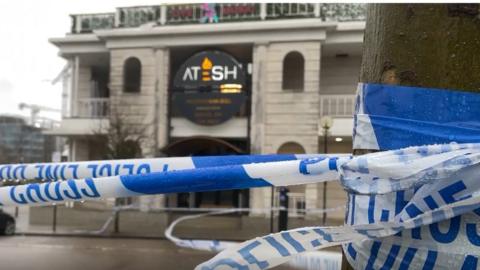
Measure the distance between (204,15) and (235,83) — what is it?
3.62m

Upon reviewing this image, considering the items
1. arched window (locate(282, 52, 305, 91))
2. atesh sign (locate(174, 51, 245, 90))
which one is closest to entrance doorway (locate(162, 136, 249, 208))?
atesh sign (locate(174, 51, 245, 90))

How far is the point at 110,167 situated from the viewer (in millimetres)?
2043

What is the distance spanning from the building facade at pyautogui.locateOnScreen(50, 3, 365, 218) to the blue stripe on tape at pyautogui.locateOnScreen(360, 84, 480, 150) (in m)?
19.4

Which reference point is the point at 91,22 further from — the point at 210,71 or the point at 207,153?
the point at 207,153

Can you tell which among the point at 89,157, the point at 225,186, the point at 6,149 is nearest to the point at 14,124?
the point at 6,149

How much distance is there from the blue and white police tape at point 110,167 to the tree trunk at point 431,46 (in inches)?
32.1

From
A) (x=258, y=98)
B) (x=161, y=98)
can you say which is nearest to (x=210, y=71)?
(x=258, y=98)

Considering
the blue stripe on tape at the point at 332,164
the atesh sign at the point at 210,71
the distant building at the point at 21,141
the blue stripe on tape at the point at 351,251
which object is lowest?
the distant building at the point at 21,141

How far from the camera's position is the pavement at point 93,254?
10.5 m

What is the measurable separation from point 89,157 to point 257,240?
25.8m

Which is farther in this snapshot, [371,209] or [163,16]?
[163,16]

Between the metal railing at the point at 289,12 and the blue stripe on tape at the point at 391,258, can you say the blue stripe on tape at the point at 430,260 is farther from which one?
the metal railing at the point at 289,12

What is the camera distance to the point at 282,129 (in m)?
21.8

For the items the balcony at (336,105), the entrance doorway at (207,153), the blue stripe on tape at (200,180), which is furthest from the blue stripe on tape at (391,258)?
the balcony at (336,105)
